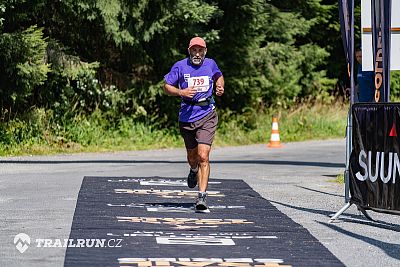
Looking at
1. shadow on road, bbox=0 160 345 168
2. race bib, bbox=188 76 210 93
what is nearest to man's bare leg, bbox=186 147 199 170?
race bib, bbox=188 76 210 93

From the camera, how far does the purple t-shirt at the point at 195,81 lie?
12.5 m

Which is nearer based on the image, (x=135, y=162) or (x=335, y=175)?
(x=335, y=175)

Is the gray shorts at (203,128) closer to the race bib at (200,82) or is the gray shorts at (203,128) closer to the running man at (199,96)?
the running man at (199,96)

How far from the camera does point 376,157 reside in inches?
444

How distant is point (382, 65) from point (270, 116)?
2043 cm

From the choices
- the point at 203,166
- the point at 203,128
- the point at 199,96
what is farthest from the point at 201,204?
the point at 199,96

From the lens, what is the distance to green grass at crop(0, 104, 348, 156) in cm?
2461

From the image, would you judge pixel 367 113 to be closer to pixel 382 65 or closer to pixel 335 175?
pixel 382 65

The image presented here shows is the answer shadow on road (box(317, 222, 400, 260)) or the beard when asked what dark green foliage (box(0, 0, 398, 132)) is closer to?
the beard

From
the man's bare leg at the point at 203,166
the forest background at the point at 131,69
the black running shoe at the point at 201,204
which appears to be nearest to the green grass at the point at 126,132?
the forest background at the point at 131,69

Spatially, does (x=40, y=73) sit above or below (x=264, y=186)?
above

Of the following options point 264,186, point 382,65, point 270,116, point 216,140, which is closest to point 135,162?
point 264,186

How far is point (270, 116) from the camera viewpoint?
107 ft

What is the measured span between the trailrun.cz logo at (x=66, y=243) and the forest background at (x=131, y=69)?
12.7m
